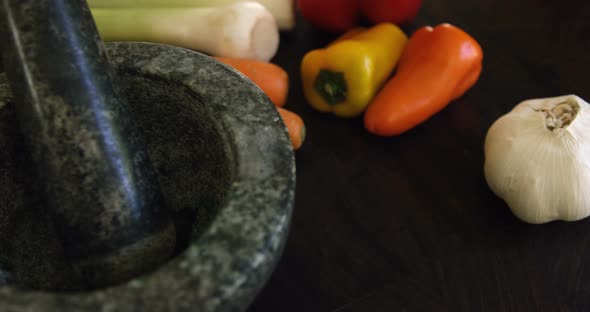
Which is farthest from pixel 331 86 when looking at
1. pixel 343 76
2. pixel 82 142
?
pixel 82 142

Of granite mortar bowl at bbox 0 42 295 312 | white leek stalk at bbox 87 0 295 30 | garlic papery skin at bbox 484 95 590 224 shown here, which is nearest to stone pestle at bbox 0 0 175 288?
granite mortar bowl at bbox 0 42 295 312

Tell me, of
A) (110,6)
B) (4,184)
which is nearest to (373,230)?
(4,184)

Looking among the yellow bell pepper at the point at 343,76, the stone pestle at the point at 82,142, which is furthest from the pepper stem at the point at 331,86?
the stone pestle at the point at 82,142

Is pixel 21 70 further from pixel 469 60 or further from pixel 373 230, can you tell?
pixel 469 60

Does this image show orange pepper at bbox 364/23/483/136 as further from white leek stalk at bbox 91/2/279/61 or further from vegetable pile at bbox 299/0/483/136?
white leek stalk at bbox 91/2/279/61

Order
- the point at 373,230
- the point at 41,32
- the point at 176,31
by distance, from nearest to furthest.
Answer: the point at 41,32, the point at 373,230, the point at 176,31

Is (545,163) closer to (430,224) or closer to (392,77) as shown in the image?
(430,224)
